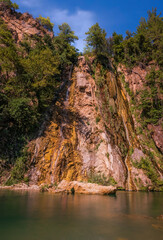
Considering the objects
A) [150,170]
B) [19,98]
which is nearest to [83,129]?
[19,98]

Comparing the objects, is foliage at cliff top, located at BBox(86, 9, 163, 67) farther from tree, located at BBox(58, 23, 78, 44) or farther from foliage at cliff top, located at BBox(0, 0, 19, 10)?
foliage at cliff top, located at BBox(0, 0, 19, 10)

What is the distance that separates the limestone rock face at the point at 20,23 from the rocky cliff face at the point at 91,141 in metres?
12.4

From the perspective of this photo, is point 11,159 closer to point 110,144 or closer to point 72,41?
point 110,144

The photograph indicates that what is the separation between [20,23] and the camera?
91.3ft

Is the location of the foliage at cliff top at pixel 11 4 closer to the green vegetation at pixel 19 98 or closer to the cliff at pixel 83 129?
the cliff at pixel 83 129

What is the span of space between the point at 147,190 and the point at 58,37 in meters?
22.6

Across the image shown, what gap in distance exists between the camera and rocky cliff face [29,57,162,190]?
14.1 m

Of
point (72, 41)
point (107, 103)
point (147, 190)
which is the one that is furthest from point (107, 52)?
point (147, 190)

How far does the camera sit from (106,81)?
2144cm

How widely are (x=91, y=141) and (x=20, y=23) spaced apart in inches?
981

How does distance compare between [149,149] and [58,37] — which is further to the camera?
[58,37]

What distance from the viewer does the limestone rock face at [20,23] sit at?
86.3 ft

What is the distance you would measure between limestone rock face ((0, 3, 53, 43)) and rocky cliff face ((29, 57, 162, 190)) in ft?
40.5

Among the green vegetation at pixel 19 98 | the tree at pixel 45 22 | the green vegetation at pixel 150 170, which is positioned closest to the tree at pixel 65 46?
the green vegetation at pixel 19 98
